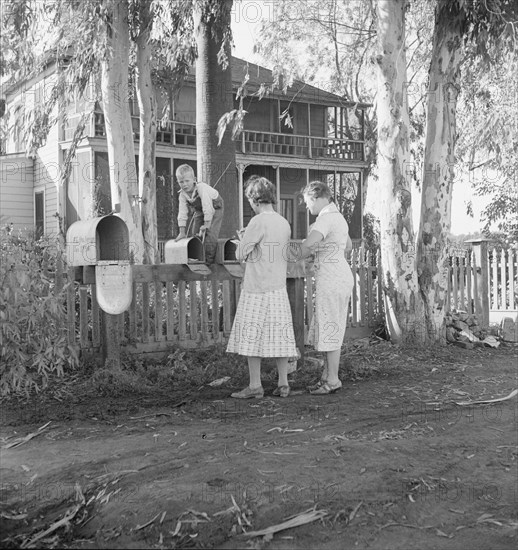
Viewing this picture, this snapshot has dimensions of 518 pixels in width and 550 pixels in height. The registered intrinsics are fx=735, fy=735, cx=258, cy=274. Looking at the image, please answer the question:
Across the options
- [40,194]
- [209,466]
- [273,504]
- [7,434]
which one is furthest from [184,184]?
[40,194]

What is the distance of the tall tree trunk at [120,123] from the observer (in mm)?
12250

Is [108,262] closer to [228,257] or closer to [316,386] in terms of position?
[228,257]

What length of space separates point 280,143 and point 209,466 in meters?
23.1

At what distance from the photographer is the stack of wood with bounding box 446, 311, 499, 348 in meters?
10.9

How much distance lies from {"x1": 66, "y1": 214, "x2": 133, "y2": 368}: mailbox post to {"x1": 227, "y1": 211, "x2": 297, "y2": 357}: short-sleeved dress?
49.2 inches

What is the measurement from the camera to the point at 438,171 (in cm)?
1051

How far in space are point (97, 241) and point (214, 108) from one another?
415 cm

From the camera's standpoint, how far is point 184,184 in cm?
809

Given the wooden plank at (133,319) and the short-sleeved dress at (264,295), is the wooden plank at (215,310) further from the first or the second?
the short-sleeved dress at (264,295)

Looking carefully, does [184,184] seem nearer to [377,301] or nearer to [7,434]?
[7,434]

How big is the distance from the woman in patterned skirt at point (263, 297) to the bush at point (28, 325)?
179 centimetres

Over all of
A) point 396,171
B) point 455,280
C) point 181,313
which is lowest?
point 181,313

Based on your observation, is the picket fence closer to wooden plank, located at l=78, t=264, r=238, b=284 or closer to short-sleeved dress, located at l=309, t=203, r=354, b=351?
wooden plank, located at l=78, t=264, r=238, b=284

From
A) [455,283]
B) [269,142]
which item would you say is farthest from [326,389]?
[269,142]
